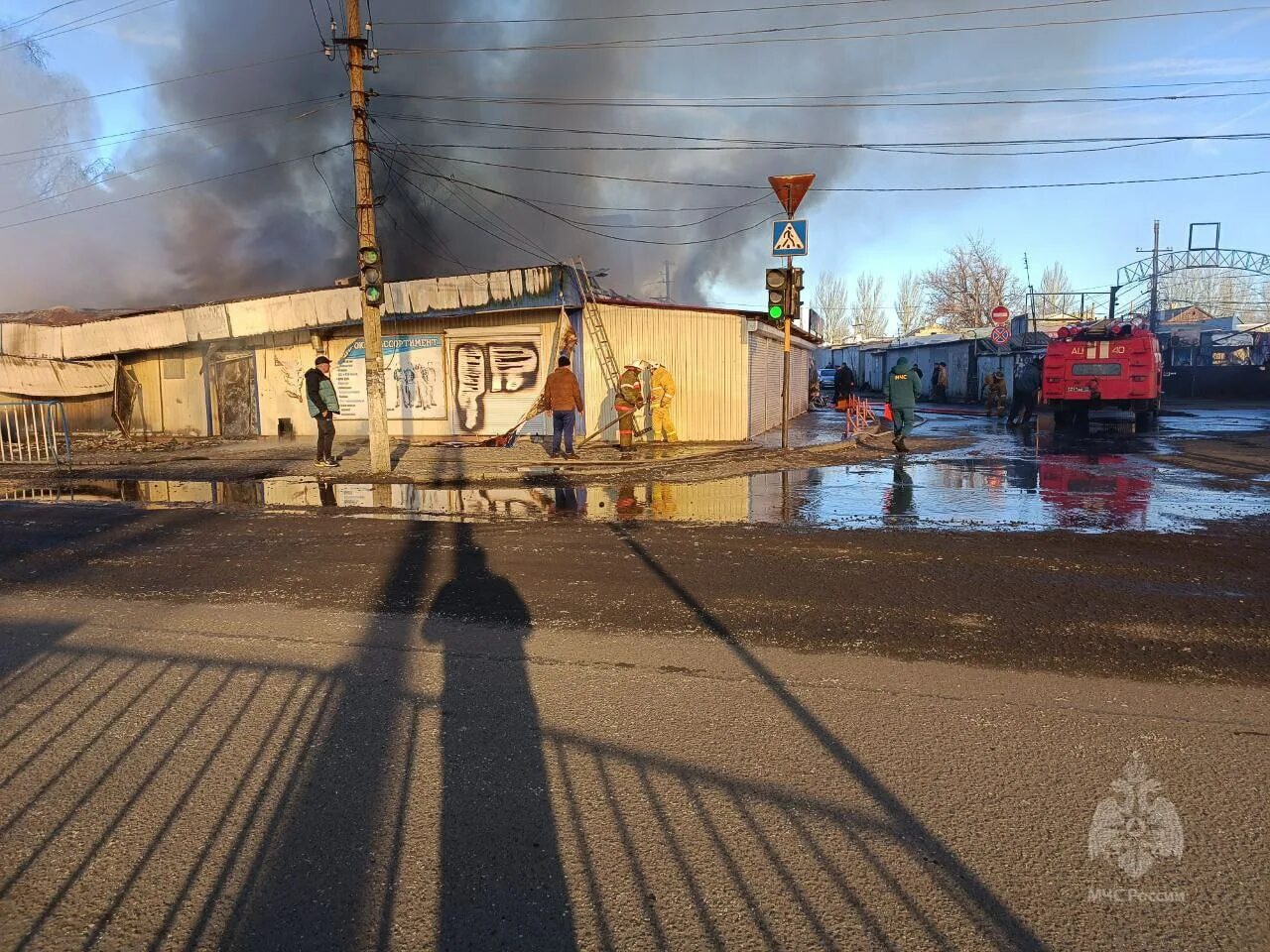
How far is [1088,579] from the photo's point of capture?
5793 millimetres

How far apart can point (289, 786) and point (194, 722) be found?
2.89 feet

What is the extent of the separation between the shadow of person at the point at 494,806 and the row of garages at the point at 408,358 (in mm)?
11039

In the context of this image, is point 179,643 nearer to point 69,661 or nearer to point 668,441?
point 69,661

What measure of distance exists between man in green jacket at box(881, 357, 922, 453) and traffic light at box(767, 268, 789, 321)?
254cm

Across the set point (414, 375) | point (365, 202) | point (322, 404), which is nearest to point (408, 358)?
point (414, 375)

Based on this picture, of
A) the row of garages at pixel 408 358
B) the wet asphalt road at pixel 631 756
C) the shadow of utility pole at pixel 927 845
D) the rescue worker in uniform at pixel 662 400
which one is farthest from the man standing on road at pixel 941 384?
the shadow of utility pole at pixel 927 845

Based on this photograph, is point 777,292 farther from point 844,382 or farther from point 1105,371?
point 844,382

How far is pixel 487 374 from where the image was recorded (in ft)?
54.5

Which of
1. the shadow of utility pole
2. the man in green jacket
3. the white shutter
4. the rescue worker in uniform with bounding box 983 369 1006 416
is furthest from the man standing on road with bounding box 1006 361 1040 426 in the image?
the shadow of utility pole

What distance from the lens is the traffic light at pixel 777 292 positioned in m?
12.4

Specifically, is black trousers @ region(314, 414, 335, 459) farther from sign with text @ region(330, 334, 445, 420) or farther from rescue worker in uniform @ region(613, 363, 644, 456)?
rescue worker in uniform @ region(613, 363, 644, 456)

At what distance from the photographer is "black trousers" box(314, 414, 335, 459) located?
12969mm
